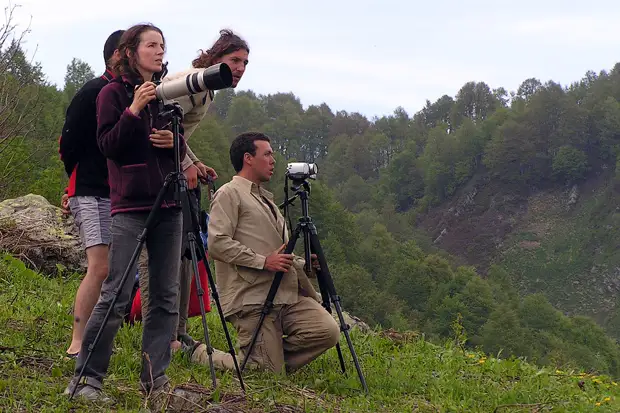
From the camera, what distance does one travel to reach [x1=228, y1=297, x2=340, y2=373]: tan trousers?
17.4 feet

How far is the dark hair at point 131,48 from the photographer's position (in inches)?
163

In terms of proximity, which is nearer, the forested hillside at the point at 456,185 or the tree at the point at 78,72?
the forested hillside at the point at 456,185

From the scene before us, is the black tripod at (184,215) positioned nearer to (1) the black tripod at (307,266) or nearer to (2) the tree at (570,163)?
(1) the black tripod at (307,266)

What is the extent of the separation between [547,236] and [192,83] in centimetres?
11586

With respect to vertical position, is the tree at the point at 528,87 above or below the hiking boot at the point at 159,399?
above

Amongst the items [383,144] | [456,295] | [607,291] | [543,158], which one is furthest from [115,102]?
[383,144]

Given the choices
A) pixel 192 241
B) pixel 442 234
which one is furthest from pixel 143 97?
pixel 442 234

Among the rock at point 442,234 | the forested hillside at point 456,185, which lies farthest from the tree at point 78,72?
the rock at point 442,234

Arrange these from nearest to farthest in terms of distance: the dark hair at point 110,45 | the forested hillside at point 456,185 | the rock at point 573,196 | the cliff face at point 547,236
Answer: the dark hair at point 110,45, the forested hillside at point 456,185, the cliff face at point 547,236, the rock at point 573,196

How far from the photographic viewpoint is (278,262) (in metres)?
5.25

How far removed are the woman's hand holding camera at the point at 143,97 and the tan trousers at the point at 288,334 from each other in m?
1.92

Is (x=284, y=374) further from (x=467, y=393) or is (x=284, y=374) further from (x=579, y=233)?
(x=579, y=233)

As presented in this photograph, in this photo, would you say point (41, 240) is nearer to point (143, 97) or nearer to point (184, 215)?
point (184, 215)

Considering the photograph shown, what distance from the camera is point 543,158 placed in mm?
122750
